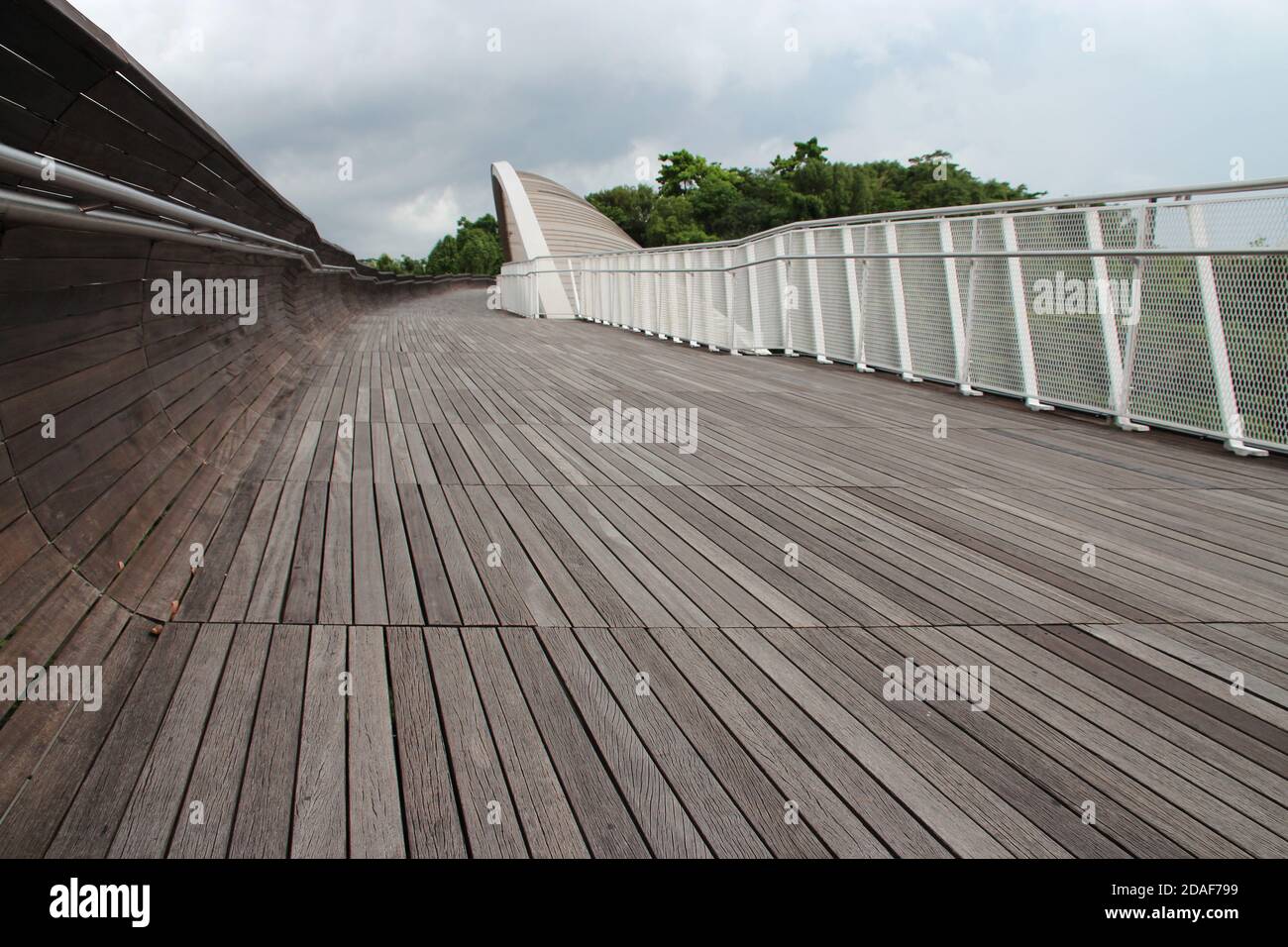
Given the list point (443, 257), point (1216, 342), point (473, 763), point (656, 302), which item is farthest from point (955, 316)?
point (443, 257)

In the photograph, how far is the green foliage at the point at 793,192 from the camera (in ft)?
272

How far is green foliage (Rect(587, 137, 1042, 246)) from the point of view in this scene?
272 ft

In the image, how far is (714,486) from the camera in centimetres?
523

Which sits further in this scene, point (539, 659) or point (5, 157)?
point (539, 659)

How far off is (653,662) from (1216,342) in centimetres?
526

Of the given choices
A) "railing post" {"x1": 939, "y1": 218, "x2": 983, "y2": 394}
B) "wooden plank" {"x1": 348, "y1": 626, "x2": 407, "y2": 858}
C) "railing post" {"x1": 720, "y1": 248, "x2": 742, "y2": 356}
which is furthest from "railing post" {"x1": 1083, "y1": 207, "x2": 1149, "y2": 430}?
"railing post" {"x1": 720, "y1": 248, "x2": 742, "y2": 356}

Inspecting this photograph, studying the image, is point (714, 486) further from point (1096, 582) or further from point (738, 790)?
point (738, 790)

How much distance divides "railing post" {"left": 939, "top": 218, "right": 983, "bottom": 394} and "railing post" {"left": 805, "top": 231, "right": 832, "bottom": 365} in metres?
3.05

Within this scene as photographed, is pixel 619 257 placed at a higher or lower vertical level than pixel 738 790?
higher

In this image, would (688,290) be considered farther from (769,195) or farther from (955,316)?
(769,195)

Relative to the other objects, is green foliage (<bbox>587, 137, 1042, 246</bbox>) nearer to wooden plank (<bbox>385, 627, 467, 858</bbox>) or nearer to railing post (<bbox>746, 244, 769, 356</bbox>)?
railing post (<bbox>746, 244, 769, 356</bbox>)

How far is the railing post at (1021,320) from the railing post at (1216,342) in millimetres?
1837
